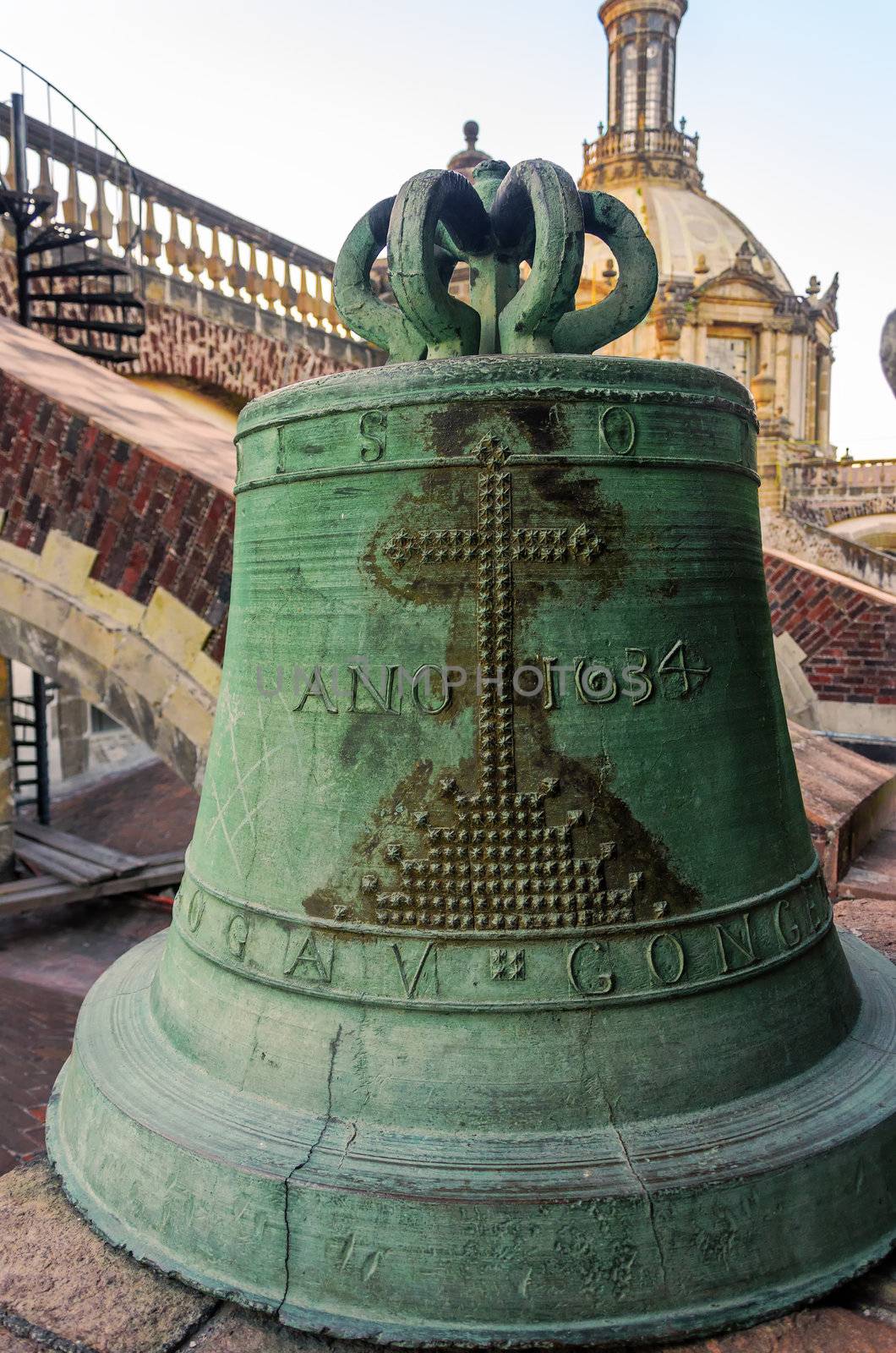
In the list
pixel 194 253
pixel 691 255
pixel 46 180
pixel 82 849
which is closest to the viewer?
pixel 82 849

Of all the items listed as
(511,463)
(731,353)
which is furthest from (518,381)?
(731,353)

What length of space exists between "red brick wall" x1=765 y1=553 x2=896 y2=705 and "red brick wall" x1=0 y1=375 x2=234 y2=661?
4581 millimetres

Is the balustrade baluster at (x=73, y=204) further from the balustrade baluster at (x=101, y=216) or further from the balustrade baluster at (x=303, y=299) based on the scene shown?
the balustrade baluster at (x=303, y=299)

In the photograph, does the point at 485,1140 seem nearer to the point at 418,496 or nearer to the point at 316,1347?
the point at 316,1347

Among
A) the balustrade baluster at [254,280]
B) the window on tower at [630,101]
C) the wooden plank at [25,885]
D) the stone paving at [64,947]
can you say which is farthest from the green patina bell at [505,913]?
the window on tower at [630,101]

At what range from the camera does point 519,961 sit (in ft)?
5.23

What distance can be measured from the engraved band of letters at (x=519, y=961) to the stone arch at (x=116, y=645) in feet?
8.18

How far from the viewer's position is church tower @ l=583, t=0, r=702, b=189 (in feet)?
122

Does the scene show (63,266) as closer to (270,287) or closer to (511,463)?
(270,287)

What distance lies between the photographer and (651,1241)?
→ 1448 millimetres

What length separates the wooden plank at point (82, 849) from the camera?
24.6 feet

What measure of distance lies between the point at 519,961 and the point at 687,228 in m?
38.3

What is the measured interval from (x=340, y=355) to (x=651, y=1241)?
533 inches

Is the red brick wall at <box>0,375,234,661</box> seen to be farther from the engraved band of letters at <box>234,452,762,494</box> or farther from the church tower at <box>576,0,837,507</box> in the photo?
the church tower at <box>576,0,837,507</box>
